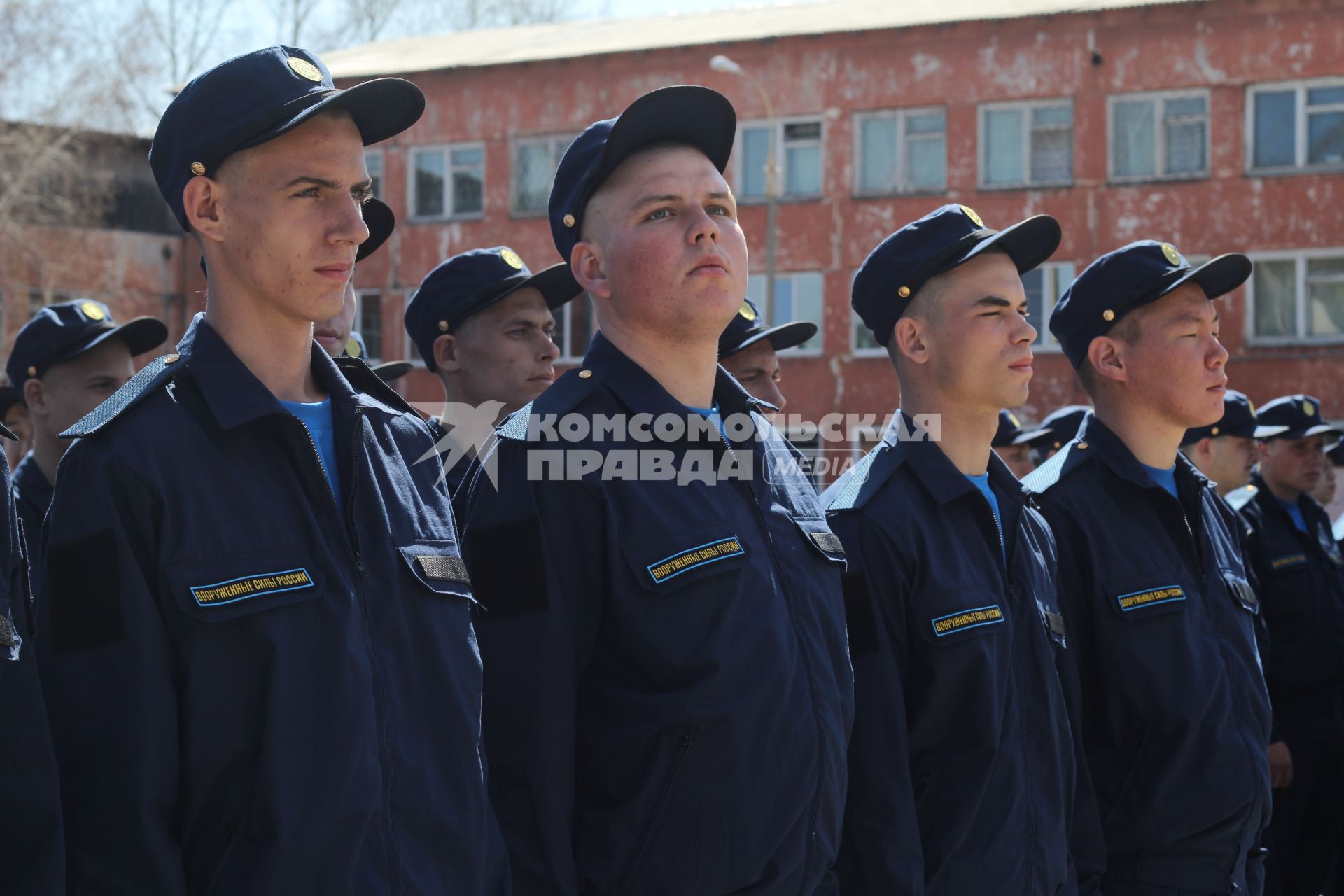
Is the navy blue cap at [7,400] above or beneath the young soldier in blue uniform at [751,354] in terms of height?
beneath

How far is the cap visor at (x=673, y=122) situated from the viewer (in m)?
3.40

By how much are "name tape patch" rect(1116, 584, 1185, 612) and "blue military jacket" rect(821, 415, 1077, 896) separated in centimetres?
49

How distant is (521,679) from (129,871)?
906 millimetres

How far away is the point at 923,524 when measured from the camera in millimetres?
3900

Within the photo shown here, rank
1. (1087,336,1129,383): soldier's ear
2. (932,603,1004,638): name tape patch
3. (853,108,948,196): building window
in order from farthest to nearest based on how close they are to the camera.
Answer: (853,108,948,196): building window < (1087,336,1129,383): soldier's ear < (932,603,1004,638): name tape patch

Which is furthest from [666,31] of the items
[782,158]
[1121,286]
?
[1121,286]

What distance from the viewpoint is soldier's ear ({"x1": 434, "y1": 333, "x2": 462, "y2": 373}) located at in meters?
5.68

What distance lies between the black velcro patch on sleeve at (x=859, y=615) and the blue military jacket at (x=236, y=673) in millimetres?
1323

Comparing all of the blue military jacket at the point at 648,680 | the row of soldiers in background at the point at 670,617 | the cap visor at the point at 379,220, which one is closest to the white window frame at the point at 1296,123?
the row of soldiers in background at the point at 670,617

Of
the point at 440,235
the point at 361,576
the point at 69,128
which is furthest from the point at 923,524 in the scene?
the point at 69,128

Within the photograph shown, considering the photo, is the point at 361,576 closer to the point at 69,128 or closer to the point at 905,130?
the point at 905,130

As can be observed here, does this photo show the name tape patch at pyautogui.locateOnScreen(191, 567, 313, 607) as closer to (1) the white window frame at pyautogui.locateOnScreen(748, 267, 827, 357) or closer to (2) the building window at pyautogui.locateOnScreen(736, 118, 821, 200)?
(1) the white window frame at pyautogui.locateOnScreen(748, 267, 827, 357)

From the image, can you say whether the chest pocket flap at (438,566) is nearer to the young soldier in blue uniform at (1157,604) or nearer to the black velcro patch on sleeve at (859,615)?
the black velcro patch on sleeve at (859,615)

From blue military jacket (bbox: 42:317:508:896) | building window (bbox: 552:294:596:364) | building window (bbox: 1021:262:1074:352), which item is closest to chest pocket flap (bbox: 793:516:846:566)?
blue military jacket (bbox: 42:317:508:896)
